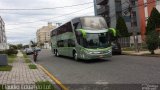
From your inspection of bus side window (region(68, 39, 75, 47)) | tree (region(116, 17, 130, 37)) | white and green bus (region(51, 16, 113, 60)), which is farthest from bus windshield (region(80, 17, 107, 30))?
tree (region(116, 17, 130, 37))

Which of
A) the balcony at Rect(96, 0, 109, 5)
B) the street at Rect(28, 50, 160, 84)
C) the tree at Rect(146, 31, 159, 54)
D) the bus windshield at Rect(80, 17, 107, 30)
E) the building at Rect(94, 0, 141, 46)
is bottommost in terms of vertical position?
the street at Rect(28, 50, 160, 84)

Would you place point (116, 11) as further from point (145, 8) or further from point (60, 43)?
point (60, 43)

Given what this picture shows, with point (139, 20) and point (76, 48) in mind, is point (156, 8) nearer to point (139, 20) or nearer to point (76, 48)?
point (139, 20)

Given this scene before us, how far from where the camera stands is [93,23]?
954 inches

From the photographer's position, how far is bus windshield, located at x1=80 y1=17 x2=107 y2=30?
2404cm

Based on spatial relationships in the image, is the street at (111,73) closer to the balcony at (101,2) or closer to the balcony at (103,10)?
the balcony at (103,10)

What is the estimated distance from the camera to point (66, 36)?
1181 inches

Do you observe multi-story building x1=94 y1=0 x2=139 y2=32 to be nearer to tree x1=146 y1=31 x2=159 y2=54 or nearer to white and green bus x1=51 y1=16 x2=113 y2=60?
tree x1=146 y1=31 x2=159 y2=54

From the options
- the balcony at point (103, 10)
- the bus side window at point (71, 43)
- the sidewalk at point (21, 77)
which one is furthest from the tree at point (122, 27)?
the sidewalk at point (21, 77)

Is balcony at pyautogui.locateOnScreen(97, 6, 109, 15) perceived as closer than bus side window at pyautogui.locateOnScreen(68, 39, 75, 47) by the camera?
No

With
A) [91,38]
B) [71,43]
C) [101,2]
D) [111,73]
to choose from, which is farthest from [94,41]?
[101,2]

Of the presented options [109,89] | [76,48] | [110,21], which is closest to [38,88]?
[109,89]

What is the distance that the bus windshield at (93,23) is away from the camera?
24.0 meters

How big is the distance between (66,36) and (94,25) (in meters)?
6.39
